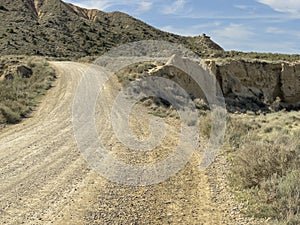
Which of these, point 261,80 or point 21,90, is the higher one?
point 261,80

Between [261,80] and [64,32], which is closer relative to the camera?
[261,80]

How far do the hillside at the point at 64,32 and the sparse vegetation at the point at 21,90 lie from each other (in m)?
18.6

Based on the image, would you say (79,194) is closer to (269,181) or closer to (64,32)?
(269,181)

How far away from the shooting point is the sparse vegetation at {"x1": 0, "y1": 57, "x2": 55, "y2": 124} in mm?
14995

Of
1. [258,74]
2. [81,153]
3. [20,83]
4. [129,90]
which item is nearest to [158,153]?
[81,153]

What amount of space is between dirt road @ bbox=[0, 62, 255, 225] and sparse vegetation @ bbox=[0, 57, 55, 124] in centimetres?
449

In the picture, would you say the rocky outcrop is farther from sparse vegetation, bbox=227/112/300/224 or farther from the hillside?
sparse vegetation, bbox=227/112/300/224

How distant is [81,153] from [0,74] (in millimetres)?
21944

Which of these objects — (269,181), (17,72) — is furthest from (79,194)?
(17,72)

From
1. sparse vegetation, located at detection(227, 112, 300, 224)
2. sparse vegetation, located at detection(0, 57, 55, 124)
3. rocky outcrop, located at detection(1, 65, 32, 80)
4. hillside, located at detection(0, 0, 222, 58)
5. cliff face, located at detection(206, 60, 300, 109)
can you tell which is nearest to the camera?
sparse vegetation, located at detection(227, 112, 300, 224)

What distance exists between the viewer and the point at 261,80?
3469cm

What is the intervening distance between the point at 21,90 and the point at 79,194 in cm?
1612

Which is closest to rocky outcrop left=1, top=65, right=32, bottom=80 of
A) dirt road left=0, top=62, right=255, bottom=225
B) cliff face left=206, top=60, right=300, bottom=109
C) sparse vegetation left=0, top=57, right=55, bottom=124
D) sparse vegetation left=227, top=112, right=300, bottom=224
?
sparse vegetation left=0, top=57, right=55, bottom=124

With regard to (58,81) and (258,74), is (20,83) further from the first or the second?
(258,74)
